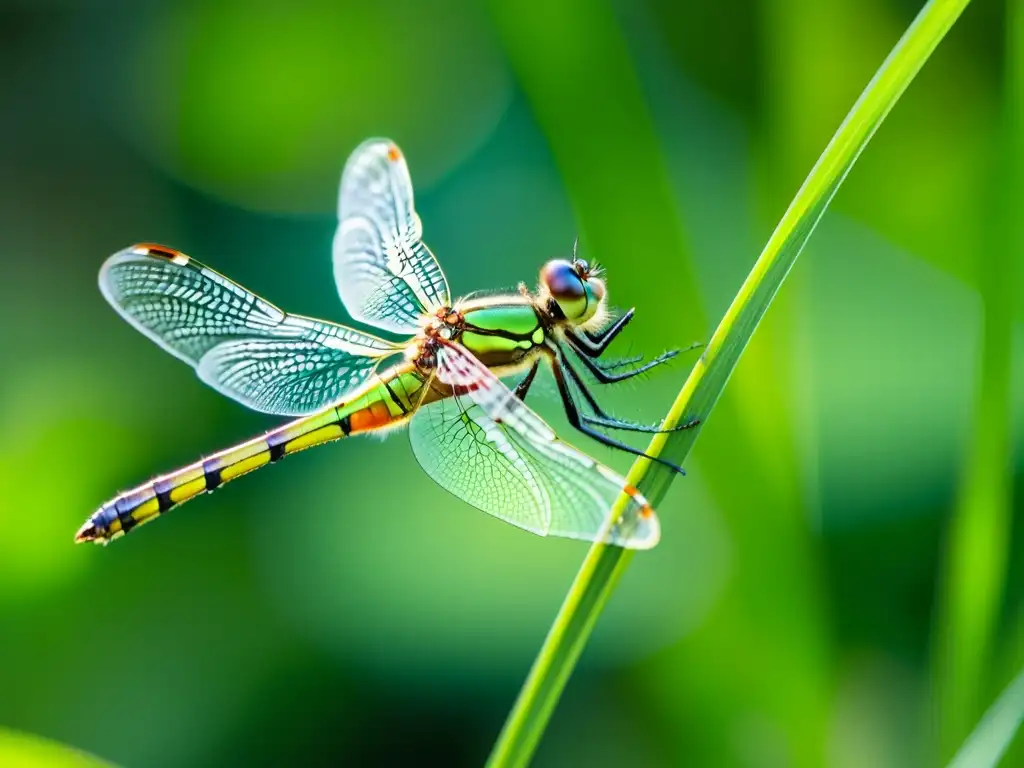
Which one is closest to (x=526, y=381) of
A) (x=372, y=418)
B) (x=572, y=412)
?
(x=572, y=412)

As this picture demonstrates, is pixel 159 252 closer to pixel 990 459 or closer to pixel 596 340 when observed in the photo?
pixel 596 340

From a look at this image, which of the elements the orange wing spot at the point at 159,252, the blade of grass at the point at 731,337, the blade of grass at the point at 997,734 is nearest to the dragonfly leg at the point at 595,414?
the blade of grass at the point at 731,337

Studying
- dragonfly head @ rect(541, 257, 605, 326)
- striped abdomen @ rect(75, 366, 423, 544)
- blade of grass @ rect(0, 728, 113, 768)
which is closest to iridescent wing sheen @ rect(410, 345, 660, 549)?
striped abdomen @ rect(75, 366, 423, 544)

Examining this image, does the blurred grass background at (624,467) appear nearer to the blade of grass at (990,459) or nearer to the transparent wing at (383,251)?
the blade of grass at (990,459)

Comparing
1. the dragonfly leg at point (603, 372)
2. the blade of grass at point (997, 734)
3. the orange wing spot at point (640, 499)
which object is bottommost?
the blade of grass at point (997, 734)

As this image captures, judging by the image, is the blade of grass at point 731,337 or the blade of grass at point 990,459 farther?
the blade of grass at point 990,459

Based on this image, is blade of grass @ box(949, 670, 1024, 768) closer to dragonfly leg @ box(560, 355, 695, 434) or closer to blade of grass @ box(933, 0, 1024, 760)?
blade of grass @ box(933, 0, 1024, 760)
